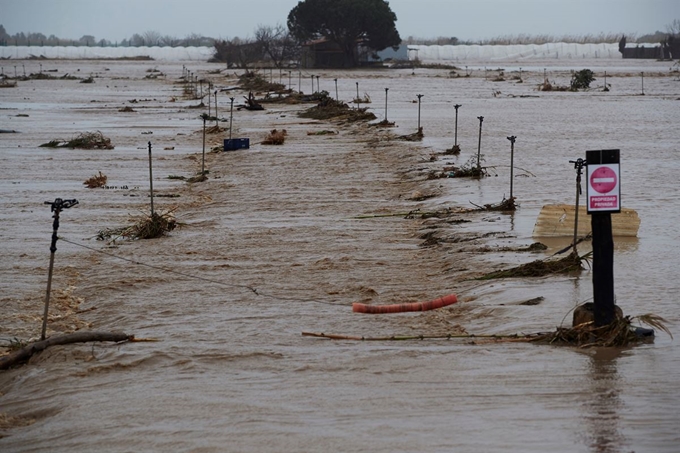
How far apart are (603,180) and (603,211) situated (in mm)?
228

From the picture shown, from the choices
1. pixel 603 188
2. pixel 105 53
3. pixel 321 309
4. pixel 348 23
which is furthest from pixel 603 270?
pixel 105 53

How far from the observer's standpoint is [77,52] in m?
129

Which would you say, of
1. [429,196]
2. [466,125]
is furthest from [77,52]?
[429,196]

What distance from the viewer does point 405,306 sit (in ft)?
29.4

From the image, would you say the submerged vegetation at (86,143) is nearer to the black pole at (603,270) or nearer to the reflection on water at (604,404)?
the black pole at (603,270)

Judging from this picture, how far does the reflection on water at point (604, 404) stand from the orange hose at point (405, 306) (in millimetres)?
1990

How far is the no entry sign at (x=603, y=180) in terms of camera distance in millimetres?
7230

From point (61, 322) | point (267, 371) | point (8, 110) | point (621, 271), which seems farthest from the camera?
point (8, 110)

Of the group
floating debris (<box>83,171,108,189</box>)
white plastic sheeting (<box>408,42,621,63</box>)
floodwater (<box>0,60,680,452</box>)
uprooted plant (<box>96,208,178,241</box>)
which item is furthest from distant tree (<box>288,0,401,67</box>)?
uprooted plant (<box>96,208,178,241</box>)

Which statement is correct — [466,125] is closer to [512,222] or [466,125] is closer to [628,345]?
[512,222]

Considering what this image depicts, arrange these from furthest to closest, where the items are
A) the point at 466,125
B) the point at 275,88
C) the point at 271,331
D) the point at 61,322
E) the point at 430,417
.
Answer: the point at 275,88
the point at 466,125
the point at 61,322
the point at 271,331
the point at 430,417

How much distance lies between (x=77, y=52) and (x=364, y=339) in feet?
421

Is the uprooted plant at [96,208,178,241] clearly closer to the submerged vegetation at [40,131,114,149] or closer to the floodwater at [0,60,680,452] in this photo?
the floodwater at [0,60,680,452]

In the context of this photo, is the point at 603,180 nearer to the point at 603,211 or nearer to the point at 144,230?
the point at 603,211
